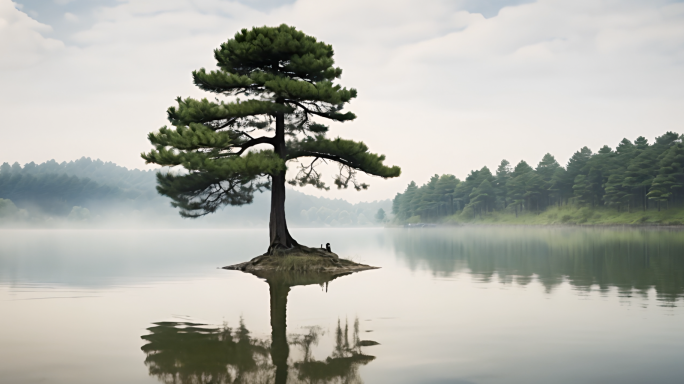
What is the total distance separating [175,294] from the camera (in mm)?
13852

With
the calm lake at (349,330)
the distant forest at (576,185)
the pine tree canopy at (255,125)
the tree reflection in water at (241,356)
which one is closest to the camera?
the tree reflection in water at (241,356)

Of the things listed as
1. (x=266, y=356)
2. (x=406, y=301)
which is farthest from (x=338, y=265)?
(x=266, y=356)

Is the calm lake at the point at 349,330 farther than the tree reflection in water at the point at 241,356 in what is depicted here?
Yes

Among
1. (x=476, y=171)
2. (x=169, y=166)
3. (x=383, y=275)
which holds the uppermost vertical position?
(x=476, y=171)

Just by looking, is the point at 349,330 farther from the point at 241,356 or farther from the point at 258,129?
the point at 258,129

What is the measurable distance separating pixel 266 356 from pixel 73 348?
302 cm

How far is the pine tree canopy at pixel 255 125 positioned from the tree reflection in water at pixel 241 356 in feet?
36.8

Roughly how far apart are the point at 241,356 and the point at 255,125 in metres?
16.8

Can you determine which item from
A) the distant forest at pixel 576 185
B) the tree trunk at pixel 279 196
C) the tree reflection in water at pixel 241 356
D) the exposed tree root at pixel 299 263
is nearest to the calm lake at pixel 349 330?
the tree reflection in water at pixel 241 356

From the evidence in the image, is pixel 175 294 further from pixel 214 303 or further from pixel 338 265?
pixel 338 265

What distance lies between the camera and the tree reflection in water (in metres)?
6.26

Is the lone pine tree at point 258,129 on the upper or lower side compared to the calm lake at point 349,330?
upper

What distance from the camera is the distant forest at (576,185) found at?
78312mm

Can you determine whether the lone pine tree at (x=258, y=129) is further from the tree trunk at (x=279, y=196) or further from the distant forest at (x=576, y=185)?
the distant forest at (x=576, y=185)
